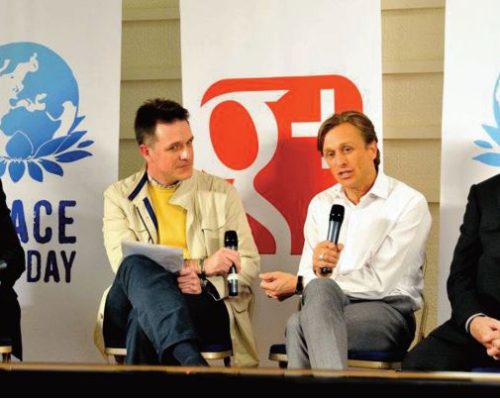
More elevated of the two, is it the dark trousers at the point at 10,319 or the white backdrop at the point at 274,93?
the white backdrop at the point at 274,93

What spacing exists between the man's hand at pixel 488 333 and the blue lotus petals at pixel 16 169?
2.38m

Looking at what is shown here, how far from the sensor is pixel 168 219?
4.84 m

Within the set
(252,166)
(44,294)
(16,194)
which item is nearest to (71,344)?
(44,294)

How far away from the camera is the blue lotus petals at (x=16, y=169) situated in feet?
17.0

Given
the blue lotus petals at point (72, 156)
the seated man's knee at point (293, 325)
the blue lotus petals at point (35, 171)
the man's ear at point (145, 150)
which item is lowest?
the seated man's knee at point (293, 325)

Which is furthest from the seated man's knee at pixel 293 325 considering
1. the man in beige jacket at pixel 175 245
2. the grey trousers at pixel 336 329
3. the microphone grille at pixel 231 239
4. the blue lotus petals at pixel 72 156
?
the blue lotus petals at pixel 72 156

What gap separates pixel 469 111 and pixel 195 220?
129cm

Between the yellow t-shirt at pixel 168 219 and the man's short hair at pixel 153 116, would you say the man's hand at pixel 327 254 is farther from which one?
the man's short hair at pixel 153 116

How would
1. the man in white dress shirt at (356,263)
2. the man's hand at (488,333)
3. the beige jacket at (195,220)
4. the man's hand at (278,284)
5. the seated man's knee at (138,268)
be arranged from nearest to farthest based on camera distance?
the man's hand at (488,333) → the man in white dress shirt at (356,263) → the seated man's knee at (138,268) → the man's hand at (278,284) → the beige jacket at (195,220)

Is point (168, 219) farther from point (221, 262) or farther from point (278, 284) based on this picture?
point (278, 284)

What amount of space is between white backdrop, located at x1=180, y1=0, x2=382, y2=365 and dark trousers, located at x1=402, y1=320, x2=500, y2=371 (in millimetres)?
1023

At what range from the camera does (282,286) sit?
4.43m

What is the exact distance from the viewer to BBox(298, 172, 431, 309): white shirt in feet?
14.2

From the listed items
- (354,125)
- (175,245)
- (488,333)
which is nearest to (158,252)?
(175,245)
